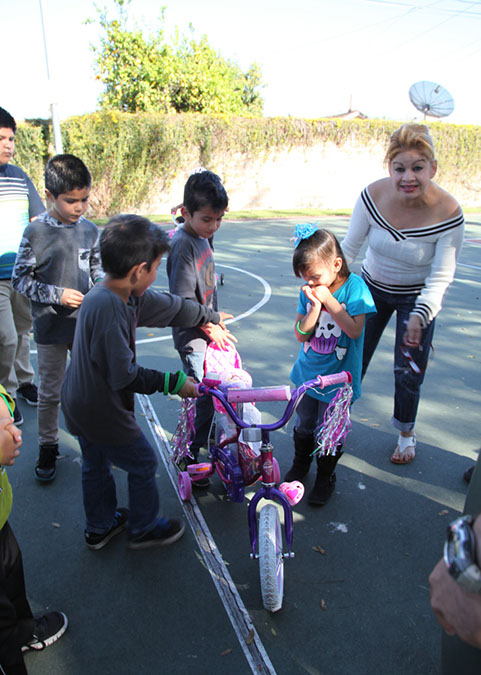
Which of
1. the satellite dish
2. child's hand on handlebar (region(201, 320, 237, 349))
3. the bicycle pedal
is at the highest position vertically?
the satellite dish

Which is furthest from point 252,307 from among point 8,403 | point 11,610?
point 11,610

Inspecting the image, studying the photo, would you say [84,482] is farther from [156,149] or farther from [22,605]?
[156,149]

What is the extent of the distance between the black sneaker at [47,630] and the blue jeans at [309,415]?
1.63 m

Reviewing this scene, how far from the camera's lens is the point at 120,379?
2137mm

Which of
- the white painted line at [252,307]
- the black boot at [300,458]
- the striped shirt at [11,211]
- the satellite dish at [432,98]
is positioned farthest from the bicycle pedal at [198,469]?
the satellite dish at [432,98]

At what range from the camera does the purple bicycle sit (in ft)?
7.02

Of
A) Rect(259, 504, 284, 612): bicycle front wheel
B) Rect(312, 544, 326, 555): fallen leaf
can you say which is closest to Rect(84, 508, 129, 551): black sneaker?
Rect(259, 504, 284, 612): bicycle front wheel

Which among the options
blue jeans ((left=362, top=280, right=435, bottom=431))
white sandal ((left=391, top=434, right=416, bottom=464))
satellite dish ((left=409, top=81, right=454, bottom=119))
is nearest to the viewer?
blue jeans ((left=362, top=280, right=435, bottom=431))

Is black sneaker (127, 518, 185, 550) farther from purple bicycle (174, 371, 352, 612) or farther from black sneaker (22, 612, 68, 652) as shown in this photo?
black sneaker (22, 612, 68, 652)

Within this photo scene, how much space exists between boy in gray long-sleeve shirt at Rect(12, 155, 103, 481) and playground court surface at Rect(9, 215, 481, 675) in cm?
64

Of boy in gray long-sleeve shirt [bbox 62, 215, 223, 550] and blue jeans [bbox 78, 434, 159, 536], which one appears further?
blue jeans [bbox 78, 434, 159, 536]

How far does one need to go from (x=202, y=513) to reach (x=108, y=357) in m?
1.32

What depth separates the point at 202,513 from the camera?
2.93 meters

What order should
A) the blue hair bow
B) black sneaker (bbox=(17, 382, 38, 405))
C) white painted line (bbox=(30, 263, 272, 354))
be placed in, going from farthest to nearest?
1. white painted line (bbox=(30, 263, 272, 354))
2. black sneaker (bbox=(17, 382, 38, 405))
3. the blue hair bow
